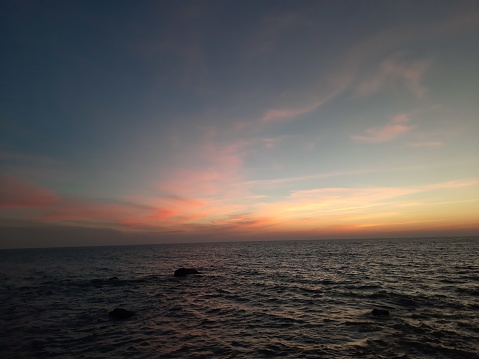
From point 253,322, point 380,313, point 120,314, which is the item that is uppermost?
point 120,314

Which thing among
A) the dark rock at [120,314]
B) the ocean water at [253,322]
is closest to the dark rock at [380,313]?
the ocean water at [253,322]

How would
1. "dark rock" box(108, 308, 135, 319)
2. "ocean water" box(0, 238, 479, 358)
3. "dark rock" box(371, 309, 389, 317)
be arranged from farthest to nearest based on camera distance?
"dark rock" box(108, 308, 135, 319) < "dark rock" box(371, 309, 389, 317) < "ocean water" box(0, 238, 479, 358)

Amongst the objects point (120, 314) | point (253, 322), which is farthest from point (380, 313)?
point (120, 314)

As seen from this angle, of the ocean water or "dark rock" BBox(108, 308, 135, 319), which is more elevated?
"dark rock" BBox(108, 308, 135, 319)

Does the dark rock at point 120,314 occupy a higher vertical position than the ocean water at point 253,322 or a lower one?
higher

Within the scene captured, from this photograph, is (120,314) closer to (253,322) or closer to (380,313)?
(253,322)

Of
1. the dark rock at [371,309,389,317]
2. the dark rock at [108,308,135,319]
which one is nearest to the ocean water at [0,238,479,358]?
the dark rock at [371,309,389,317]

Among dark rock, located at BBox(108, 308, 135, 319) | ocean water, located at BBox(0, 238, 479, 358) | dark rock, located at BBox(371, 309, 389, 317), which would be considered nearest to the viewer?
ocean water, located at BBox(0, 238, 479, 358)

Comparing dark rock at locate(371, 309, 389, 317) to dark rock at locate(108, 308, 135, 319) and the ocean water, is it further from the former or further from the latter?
dark rock at locate(108, 308, 135, 319)

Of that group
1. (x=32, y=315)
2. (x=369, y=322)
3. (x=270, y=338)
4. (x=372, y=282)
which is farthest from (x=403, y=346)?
(x=32, y=315)

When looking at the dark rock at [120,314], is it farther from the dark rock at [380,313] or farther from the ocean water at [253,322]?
the dark rock at [380,313]

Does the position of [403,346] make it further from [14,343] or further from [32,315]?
[32,315]

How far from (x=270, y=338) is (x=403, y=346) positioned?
7.63 metres

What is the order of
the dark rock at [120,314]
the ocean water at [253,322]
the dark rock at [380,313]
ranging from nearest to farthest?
the ocean water at [253,322], the dark rock at [380,313], the dark rock at [120,314]
